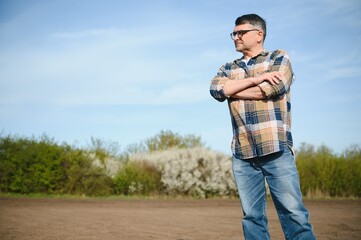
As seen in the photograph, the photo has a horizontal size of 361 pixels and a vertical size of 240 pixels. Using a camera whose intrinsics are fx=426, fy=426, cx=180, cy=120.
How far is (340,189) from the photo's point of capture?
24125 millimetres

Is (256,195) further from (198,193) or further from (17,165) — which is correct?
(198,193)

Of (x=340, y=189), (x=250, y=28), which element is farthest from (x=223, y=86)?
(x=340, y=189)

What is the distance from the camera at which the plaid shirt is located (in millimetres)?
3463

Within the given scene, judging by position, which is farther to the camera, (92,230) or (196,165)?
(196,165)

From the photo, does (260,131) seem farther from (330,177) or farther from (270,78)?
(330,177)

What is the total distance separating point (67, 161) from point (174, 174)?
231 inches

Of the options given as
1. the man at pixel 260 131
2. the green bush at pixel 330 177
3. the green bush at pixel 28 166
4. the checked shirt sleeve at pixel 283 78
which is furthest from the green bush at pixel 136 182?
the checked shirt sleeve at pixel 283 78

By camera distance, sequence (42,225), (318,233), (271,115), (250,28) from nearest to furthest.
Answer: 1. (271,115)
2. (250,28)
3. (318,233)
4. (42,225)

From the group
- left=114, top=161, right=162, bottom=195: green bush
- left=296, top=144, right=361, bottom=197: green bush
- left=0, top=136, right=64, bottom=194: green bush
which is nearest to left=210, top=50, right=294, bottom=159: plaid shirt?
left=0, top=136, right=64, bottom=194: green bush

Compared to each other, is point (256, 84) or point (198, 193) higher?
point (256, 84)

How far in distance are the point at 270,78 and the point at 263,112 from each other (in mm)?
286

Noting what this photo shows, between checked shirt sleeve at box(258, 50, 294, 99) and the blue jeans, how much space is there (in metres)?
0.49

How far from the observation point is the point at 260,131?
3.49 metres

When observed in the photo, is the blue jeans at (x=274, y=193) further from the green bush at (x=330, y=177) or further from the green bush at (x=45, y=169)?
the green bush at (x=330, y=177)
